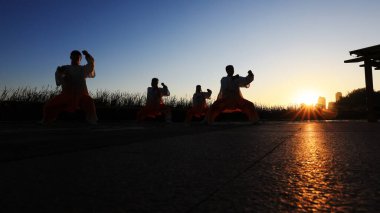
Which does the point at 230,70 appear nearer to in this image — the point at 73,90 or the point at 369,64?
the point at 73,90

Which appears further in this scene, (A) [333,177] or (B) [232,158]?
(B) [232,158]

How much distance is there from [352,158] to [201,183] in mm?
942

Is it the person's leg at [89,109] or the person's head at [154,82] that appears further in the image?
the person's head at [154,82]

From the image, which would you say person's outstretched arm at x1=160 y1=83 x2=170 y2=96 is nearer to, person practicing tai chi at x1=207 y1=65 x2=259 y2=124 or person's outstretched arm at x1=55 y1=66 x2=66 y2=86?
person practicing tai chi at x1=207 y1=65 x2=259 y2=124

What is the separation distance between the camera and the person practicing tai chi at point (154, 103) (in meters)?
12.1

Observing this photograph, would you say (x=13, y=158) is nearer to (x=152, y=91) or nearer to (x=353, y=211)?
(x=353, y=211)

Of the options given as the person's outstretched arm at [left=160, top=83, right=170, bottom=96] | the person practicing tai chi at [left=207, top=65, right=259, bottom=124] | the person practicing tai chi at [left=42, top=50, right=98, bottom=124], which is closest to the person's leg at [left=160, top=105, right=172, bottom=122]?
the person's outstretched arm at [left=160, top=83, right=170, bottom=96]

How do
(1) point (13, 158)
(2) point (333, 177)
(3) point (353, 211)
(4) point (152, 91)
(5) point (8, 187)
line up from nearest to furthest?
(3) point (353, 211) → (5) point (8, 187) → (2) point (333, 177) → (1) point (13, 158) → (4) point (152, 91)

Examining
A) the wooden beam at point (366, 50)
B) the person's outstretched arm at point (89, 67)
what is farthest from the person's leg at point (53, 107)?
the wooden beam at point (366, 50)

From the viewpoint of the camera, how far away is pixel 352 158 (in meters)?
1.64

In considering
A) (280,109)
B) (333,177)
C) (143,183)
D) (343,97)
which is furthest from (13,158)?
(343,97)

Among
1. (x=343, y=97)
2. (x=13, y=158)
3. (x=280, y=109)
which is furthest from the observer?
(x=343, y=97)

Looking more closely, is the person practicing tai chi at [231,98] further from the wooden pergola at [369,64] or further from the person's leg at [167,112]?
the wooden pergola at [369,64]

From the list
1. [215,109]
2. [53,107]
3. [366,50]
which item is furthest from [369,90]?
[53,107]
